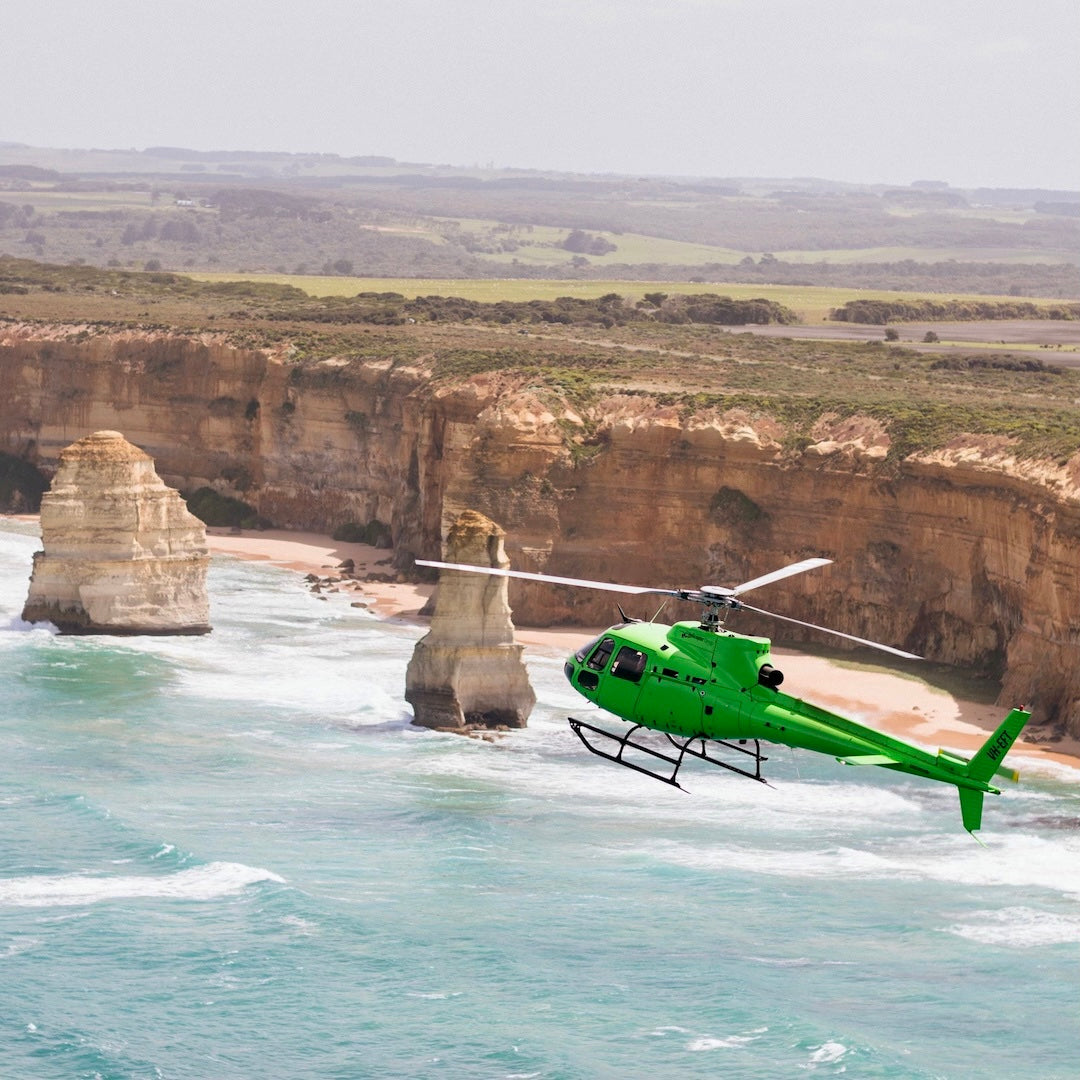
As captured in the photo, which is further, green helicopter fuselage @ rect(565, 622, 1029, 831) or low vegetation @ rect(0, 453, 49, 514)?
low vegetation @ rect(0, 453, 49, 514)

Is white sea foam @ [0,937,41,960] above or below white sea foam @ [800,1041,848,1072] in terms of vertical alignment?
below

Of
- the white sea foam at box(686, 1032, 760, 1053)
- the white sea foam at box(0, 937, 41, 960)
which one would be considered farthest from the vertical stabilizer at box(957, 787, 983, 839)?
the white sea foam at box(0, 937, 41, 960)

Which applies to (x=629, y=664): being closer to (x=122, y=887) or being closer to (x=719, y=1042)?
(x=719, y=1042)

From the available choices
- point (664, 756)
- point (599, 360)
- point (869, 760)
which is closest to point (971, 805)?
point (869, 760)

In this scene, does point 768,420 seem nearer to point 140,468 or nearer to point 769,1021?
point 140,468

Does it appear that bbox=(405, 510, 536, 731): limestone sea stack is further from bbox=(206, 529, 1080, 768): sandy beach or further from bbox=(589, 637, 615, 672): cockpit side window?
bbox=(589, 637, 615, 672): cockpit side window

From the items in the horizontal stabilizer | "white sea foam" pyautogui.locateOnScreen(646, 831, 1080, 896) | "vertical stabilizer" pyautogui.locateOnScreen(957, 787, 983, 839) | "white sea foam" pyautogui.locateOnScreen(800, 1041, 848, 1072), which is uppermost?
the horizontal stabilizer

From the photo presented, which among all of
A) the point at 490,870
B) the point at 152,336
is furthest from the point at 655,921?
the point at 152,336
